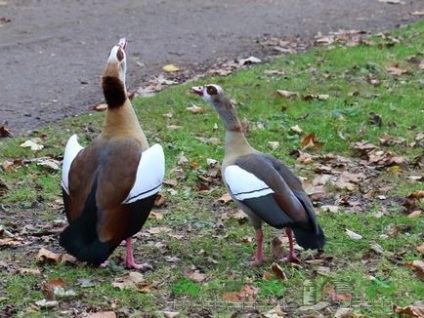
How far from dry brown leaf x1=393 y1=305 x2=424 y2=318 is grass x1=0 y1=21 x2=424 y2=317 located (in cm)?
7

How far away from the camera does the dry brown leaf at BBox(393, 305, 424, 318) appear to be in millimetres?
4879

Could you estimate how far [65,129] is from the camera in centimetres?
847

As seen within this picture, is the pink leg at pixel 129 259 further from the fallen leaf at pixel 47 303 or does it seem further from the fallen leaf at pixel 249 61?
the fallen leaf at pixel 249 61

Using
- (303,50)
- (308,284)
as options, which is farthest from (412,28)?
(308,284)

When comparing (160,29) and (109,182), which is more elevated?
(109,182)

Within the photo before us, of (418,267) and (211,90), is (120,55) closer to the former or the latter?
(211,90)

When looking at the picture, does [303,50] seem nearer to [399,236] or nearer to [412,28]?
[412,28]

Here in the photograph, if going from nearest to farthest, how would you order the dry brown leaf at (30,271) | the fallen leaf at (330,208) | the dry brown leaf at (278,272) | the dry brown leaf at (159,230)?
the dry brown leaf at (278,272)
the dry brown leaf at (30,271)
the dry brown leaf at (159,230)
the fallen leaf at (330,208)

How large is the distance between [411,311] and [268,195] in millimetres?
1006

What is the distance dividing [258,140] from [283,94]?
1.26 metres

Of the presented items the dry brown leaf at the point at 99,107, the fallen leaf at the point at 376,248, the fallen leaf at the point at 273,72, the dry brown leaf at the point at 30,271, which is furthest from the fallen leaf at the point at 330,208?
the fallen leaf at the point at 273,72

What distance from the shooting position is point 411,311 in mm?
4895

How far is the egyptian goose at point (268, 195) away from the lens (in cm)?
530

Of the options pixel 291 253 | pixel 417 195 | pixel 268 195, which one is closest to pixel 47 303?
pixel 268 195
